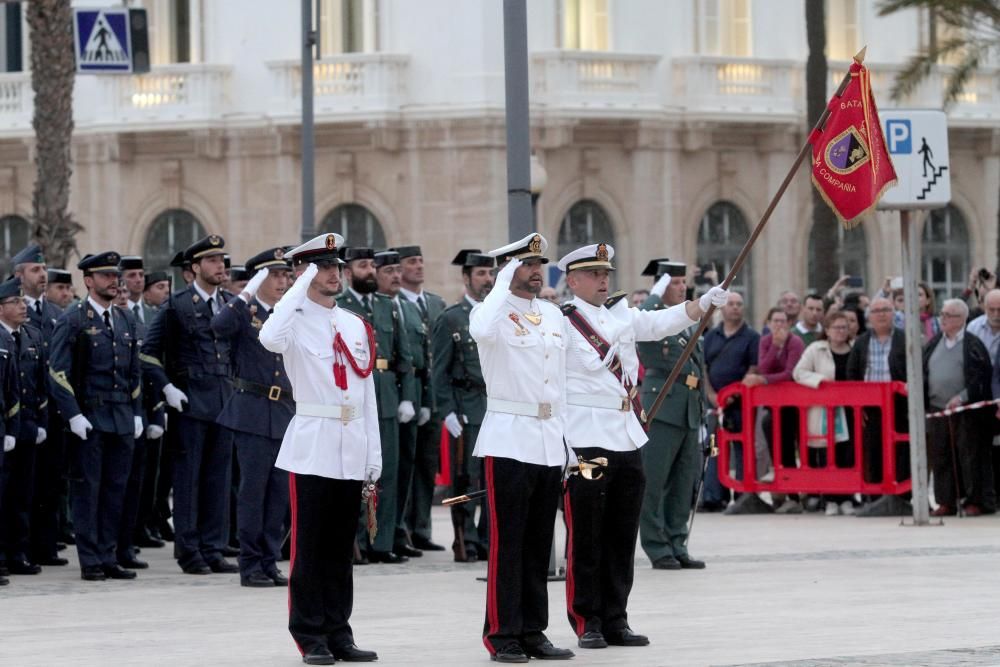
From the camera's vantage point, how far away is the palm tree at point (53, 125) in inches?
1125

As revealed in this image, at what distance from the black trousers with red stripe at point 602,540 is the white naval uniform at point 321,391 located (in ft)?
3.69

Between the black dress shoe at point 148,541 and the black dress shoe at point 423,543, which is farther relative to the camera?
the black dress shoe at point 148,541

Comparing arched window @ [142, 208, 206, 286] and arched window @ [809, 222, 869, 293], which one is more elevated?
arched window @ [142, 208, 206, 286]

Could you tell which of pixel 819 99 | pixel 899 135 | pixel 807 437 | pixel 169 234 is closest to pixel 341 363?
pixel 899 135

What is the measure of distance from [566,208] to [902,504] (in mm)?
18199

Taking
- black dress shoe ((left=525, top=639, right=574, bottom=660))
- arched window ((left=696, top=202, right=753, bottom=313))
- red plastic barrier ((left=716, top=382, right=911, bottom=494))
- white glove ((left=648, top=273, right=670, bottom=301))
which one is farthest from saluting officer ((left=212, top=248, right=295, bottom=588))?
arched window ((left=696, top=202, right=753, bottom=313))

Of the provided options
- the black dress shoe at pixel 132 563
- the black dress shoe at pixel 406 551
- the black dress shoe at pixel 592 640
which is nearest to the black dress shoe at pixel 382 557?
the black dress shoe at pixel 406 551

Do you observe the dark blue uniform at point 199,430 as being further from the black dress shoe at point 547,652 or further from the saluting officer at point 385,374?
the black dress shoe at point 547,652

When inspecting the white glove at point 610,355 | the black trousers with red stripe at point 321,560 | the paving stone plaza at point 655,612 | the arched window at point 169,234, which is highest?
the arched window at point 169,234

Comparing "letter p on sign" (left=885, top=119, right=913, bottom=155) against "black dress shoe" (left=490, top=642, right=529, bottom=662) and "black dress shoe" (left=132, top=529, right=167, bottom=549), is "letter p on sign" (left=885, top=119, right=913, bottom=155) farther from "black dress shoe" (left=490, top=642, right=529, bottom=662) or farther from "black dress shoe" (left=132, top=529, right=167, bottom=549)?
"black dress shoe" (left=490, top=642, right=529, bottom=662)

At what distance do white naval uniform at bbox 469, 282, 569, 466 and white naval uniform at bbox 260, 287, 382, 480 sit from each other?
0.62 meters

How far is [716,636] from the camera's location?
12438mm

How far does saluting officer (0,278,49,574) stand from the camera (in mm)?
16531

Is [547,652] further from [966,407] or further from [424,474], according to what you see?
[966,407]
